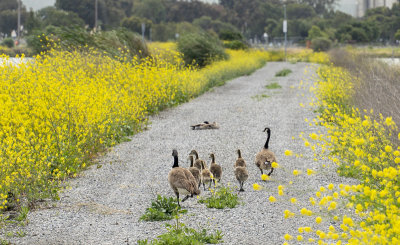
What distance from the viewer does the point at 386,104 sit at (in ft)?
26.8

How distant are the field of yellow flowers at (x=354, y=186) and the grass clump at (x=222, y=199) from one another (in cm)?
55

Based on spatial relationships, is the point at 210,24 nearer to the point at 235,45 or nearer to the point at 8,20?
the point at 8,20

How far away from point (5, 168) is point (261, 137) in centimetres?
629

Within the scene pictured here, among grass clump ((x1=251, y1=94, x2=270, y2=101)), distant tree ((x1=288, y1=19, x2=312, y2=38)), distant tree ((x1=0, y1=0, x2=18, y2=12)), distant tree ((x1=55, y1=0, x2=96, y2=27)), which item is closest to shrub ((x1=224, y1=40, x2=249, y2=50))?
grass clump ((x1=251, y1=94, x2=270, y2=101))

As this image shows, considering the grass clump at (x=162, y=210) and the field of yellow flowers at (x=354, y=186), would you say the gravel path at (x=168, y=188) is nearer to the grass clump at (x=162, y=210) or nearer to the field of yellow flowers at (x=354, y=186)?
the grass clump at (x=162, y=210)

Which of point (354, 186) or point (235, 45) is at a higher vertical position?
point (235, 45)

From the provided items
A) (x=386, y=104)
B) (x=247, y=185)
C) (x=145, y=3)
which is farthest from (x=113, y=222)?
(x=145, y=3)

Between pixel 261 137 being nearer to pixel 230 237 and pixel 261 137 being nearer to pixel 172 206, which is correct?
pixel 172 206

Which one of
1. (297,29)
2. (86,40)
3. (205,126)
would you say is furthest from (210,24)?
(205,126)

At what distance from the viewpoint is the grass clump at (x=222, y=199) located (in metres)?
6.53

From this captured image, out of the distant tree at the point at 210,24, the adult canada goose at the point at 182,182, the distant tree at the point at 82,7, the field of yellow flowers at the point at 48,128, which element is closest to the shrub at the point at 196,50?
the field of yellow flowers at the point at 48,128

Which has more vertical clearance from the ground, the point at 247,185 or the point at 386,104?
the point at 386,104

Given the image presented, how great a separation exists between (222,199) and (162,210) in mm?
863

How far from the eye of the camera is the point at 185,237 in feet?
17.5
